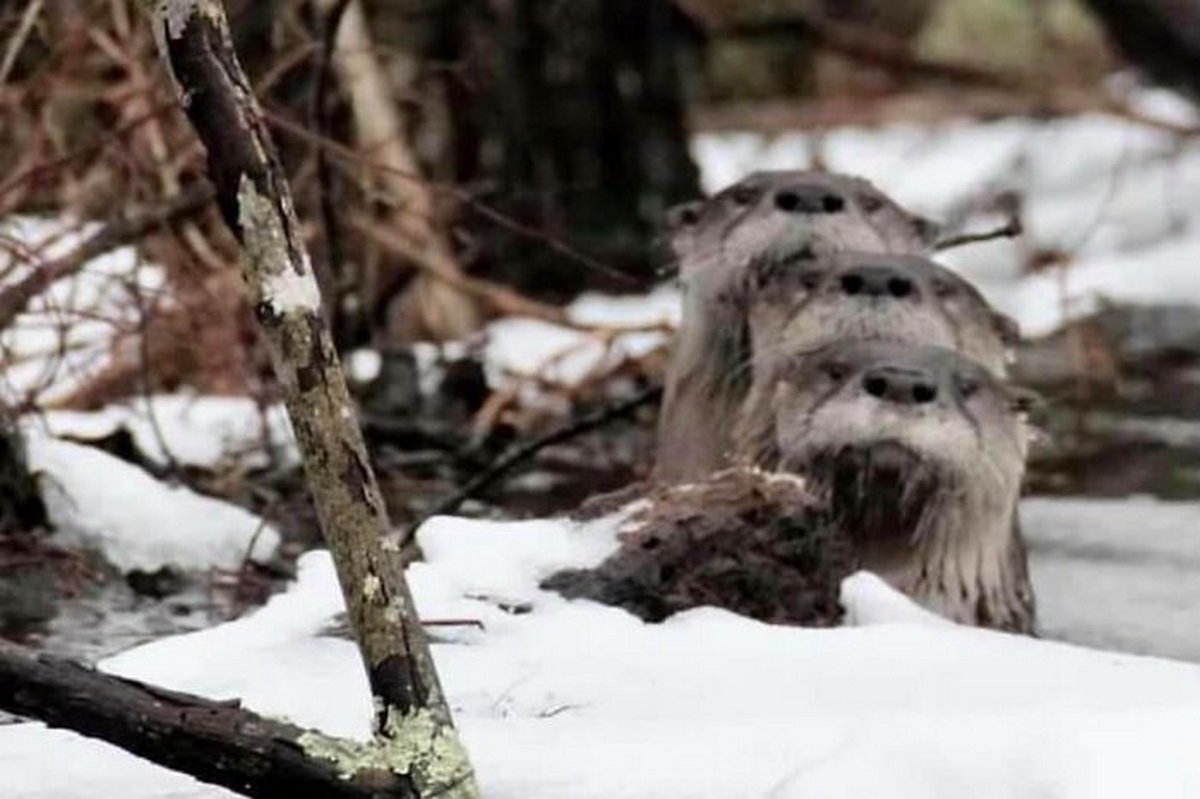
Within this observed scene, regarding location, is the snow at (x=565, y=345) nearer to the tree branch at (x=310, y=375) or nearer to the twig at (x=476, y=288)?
the twig at (x=476, y=288)

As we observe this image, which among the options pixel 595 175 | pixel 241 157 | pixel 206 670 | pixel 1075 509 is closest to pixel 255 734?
pixel 241 157

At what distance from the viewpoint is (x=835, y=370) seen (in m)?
3.42

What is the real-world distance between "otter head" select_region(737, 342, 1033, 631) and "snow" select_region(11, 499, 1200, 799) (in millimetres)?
350

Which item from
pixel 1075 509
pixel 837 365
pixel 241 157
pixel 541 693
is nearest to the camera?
pixel 241 157

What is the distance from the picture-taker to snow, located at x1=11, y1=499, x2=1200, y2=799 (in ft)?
7.11

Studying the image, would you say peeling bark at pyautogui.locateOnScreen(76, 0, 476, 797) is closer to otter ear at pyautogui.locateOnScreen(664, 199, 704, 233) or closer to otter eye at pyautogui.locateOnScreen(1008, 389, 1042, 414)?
otter eye at pyautogui.locateOnScreen(1008, 389, 1042, 414)

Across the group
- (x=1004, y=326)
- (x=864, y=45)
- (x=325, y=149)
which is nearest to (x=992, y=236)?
(x=1004, y=326)

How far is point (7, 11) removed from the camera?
444 centimetres

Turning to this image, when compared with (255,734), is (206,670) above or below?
above

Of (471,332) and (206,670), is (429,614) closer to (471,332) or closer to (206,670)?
(206,670)

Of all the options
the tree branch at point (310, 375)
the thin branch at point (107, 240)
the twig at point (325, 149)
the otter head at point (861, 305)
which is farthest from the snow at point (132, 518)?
the tree branch at point (310, 375)

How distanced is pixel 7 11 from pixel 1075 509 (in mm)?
1665

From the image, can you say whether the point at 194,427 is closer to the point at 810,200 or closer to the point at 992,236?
the point at 810,200

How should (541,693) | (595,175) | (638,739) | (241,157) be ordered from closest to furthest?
(241,157) → (638,739) → (541,693) → (595,175)
